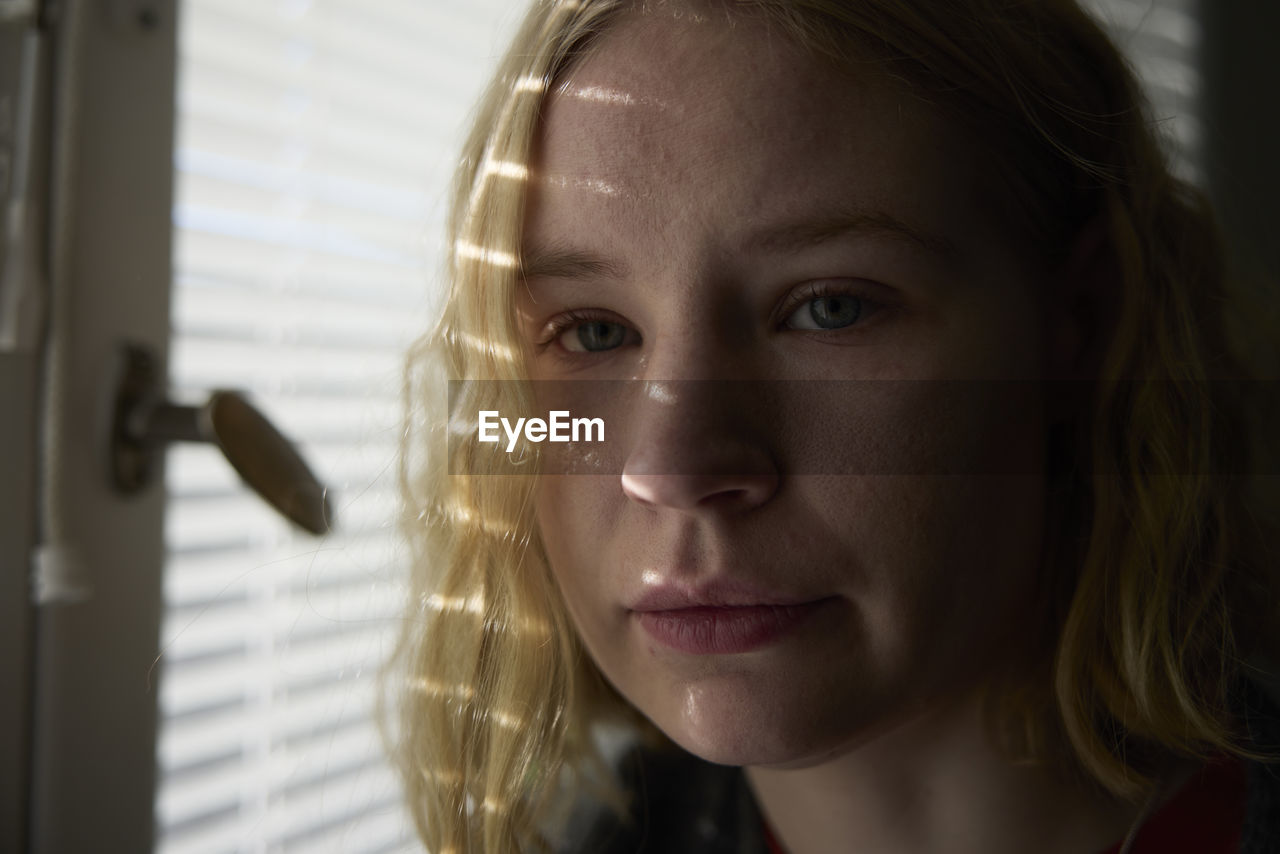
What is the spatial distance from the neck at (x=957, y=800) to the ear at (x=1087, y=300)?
291mm

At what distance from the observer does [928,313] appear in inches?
24.6

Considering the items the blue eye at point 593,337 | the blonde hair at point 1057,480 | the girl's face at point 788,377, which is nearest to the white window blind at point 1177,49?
the blonde hair at point 1057,480

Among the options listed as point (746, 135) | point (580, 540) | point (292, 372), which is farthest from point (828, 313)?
point (292, 372)

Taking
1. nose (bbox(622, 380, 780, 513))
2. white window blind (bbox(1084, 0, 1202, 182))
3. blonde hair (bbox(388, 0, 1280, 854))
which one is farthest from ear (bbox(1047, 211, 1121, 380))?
white window blind (bbox(1084, 0, 1202, 182))

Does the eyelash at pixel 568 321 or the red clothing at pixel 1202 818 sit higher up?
the eyelash at pixel 568 321

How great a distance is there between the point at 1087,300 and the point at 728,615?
40 cm

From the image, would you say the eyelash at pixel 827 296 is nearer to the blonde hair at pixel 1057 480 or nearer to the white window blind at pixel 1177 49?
the blonde hair at pixel 1057 480

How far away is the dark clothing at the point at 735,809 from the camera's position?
2.29ft

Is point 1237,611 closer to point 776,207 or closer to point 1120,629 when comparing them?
point 1120,629

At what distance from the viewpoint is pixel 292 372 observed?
1.03 meters

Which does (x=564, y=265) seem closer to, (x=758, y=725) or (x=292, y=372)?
(x=758, y=725)

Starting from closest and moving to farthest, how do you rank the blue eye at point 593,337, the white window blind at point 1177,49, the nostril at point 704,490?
the nostril at point 704,490
the blue eye at point 593,337
the white window blind at point 1177,49

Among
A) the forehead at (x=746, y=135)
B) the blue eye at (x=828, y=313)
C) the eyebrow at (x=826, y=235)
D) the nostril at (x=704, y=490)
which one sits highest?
the forehead at (x=746, y=135)

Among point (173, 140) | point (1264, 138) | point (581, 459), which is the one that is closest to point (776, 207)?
point (581, 459)
